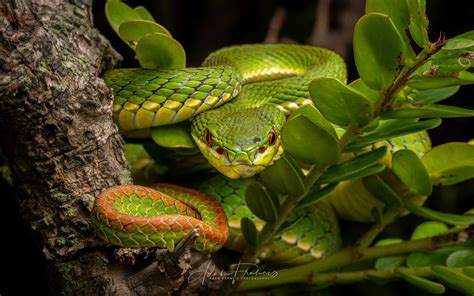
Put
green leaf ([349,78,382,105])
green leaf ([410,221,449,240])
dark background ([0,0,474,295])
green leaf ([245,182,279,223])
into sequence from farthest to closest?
dark background ([0,0,474,295]), green leaf ([410,221,449,240]), green leaf ([245,182,279,223]), green leaf ([349,78,382,105])

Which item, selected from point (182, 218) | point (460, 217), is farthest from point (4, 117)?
point (460, 217)

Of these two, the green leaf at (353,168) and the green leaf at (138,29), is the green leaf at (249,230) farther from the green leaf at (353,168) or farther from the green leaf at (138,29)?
the green leaf at (138,29)

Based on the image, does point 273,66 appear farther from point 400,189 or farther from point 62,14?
point 62,14

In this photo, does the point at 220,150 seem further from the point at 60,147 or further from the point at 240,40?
the point at 240,40

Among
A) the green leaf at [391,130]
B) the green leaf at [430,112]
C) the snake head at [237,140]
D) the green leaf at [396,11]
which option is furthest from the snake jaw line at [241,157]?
the green leaf at [396,11]

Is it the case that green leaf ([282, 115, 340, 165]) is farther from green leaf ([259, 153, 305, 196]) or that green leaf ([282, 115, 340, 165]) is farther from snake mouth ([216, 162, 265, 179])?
snake mouth ([216, 162, 265, 179])

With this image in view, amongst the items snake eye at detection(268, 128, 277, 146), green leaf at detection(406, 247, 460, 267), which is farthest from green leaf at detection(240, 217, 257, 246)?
green leaf at detection(406, 247, 460, 267)
